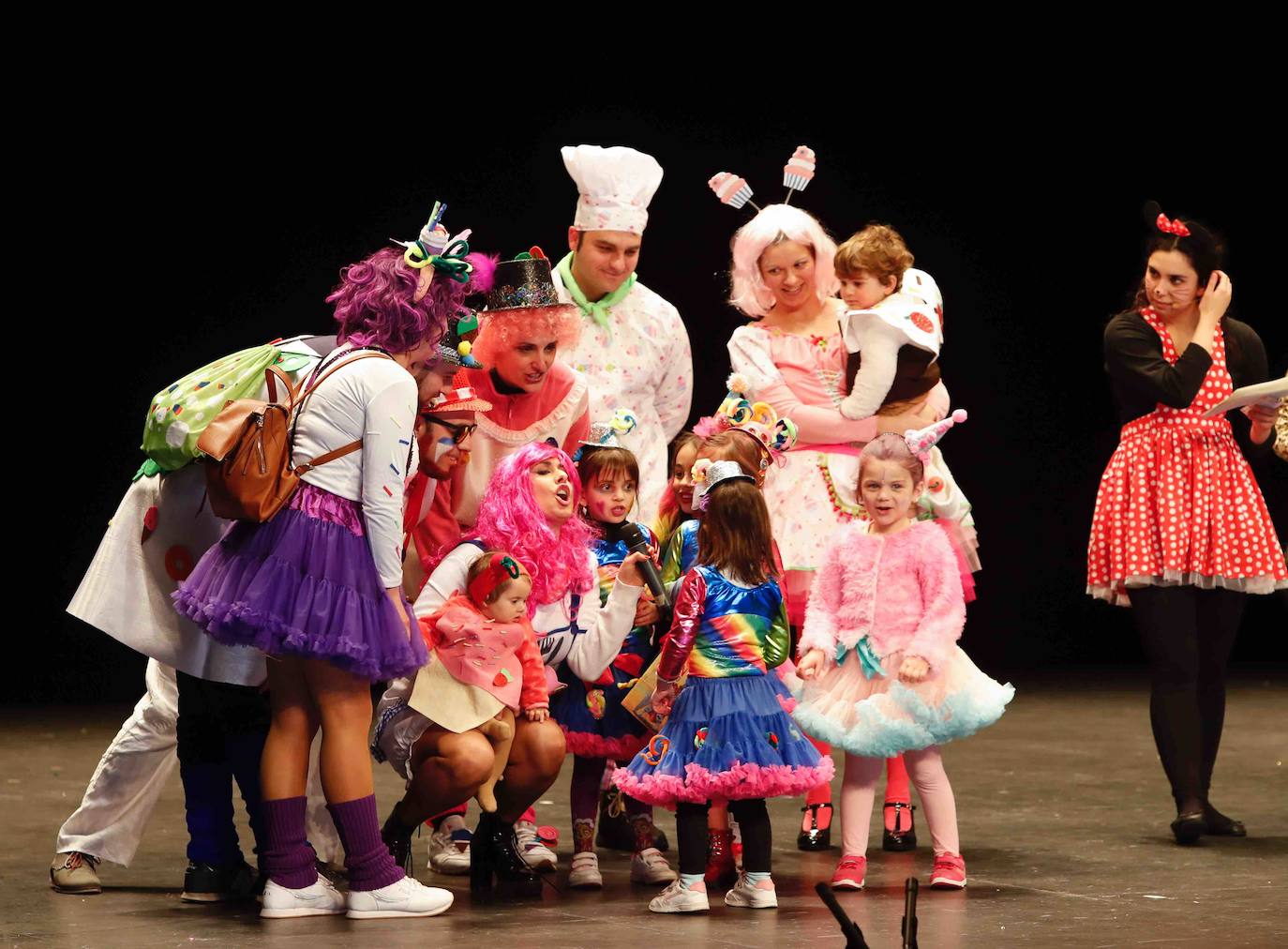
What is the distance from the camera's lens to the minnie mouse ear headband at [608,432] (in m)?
4.37

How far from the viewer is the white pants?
402 cm

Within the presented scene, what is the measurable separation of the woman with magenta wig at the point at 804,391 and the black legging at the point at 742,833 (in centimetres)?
83

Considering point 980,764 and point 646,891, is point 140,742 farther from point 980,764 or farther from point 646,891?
point 980,764

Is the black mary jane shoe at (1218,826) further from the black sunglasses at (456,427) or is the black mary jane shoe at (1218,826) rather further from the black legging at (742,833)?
the black sunglasses at (456,427)

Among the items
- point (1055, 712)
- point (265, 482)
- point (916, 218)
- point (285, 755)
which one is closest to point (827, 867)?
point (285, 755)

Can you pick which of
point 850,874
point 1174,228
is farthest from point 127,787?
point 1174,228

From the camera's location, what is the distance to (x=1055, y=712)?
7062mm

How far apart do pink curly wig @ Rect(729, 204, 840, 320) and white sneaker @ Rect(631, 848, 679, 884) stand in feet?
4.95

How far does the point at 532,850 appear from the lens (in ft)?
13.9

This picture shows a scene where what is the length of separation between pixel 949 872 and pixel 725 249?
4083 millimetres

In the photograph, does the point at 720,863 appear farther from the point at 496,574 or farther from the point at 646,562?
the point at 496,574

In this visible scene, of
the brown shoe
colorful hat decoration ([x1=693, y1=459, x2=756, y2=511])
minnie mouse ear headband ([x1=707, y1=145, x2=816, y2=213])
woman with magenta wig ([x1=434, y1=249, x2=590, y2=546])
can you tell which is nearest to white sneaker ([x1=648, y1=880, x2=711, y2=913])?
colorful hat decoration ([x1=693, y1=459, x2=756, y2=511])

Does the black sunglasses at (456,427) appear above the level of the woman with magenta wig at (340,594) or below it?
above

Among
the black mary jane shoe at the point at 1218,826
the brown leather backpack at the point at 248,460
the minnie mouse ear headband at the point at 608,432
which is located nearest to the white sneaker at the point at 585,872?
the minnie mouse ear headband at the point at 608,432
